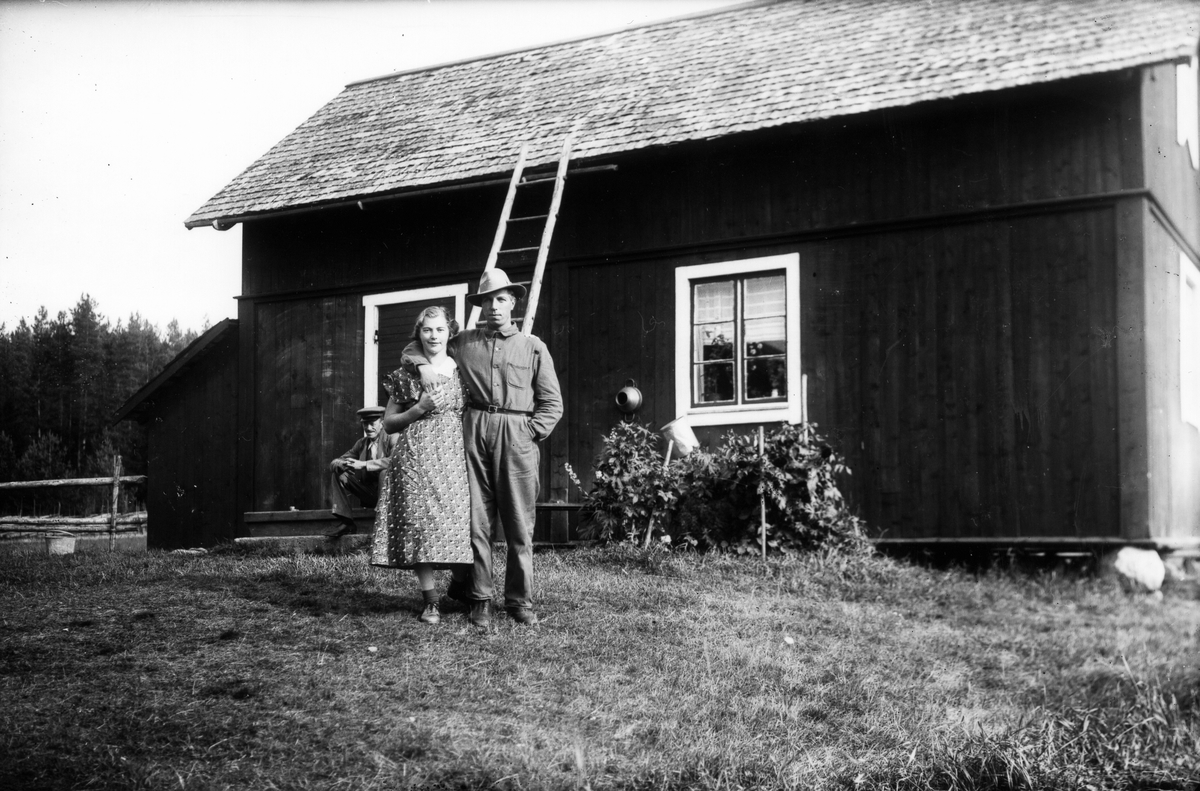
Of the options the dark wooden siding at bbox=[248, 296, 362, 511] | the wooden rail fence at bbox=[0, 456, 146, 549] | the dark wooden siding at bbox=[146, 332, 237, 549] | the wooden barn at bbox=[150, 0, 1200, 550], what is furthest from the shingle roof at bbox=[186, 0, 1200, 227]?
the wooden rail fence at bbox=[0, 456, 146, 549]

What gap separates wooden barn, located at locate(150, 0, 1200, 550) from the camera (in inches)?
406

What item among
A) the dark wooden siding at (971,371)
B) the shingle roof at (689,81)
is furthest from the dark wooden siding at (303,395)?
the dark wooden siding at (971,371)

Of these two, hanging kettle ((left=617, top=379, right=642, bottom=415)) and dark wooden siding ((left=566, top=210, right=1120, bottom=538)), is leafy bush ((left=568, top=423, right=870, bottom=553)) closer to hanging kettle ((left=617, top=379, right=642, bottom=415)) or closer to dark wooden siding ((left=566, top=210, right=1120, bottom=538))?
dark wooden siding ((left=566, top=210, right=1120, bottom=538))

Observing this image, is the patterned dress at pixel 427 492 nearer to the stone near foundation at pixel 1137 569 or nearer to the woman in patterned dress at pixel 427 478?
the woman in patterned dress at pixel 427 478

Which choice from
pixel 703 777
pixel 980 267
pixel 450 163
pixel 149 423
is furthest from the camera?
pixel 149 423

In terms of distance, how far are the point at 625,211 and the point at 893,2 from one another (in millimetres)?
3695

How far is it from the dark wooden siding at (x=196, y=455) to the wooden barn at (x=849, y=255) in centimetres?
64

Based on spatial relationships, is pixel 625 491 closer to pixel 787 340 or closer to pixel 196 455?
pixel 787 340

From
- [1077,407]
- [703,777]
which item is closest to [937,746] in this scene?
Answer: [703,777]

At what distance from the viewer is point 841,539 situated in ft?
33.6

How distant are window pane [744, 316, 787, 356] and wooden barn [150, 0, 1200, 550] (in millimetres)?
23

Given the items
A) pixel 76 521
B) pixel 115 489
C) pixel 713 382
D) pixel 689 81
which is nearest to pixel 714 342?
pixel 713 382

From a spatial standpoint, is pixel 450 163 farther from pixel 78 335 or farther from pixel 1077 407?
pixel 1077 407

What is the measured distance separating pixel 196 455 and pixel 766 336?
753 centimetres
